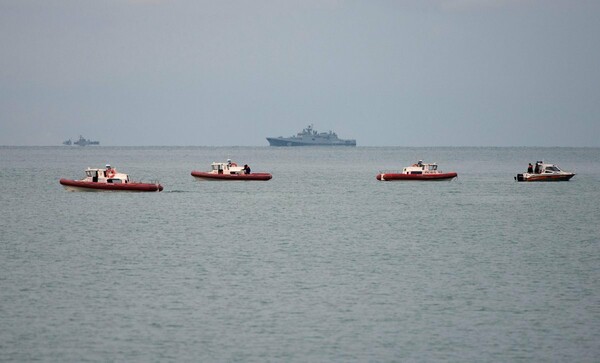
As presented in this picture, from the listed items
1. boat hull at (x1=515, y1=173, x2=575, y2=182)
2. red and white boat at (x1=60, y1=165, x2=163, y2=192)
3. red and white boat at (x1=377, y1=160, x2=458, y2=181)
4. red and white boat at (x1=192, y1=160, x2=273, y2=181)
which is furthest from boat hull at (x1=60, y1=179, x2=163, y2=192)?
boat hull at (x1=515, y1=173, x2=575, y2=182)

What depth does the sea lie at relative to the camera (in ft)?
92.5

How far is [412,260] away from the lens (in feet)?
153

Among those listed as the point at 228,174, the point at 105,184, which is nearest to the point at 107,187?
the point at 105,184

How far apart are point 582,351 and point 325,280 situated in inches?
555

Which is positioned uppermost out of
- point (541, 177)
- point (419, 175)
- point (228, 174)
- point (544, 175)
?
point (544, 175)

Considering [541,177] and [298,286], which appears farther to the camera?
[541,177]

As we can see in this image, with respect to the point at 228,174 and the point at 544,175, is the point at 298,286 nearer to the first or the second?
the point at 228,174

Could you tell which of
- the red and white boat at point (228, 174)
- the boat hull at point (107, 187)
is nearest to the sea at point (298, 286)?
the boat hull at point (107, 187)

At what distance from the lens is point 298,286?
38.2m

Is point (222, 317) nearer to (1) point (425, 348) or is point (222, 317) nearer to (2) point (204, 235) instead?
(1) point (425, 348)

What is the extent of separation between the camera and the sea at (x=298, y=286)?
1110 inches

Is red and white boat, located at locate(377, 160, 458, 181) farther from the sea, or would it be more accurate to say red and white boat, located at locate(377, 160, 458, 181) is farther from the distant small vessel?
the sea

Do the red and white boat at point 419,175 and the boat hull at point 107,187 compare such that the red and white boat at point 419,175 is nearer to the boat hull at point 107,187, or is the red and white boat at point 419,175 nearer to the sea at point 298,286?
the boat hull at point 107,187

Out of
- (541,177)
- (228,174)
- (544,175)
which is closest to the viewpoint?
(541,177)
